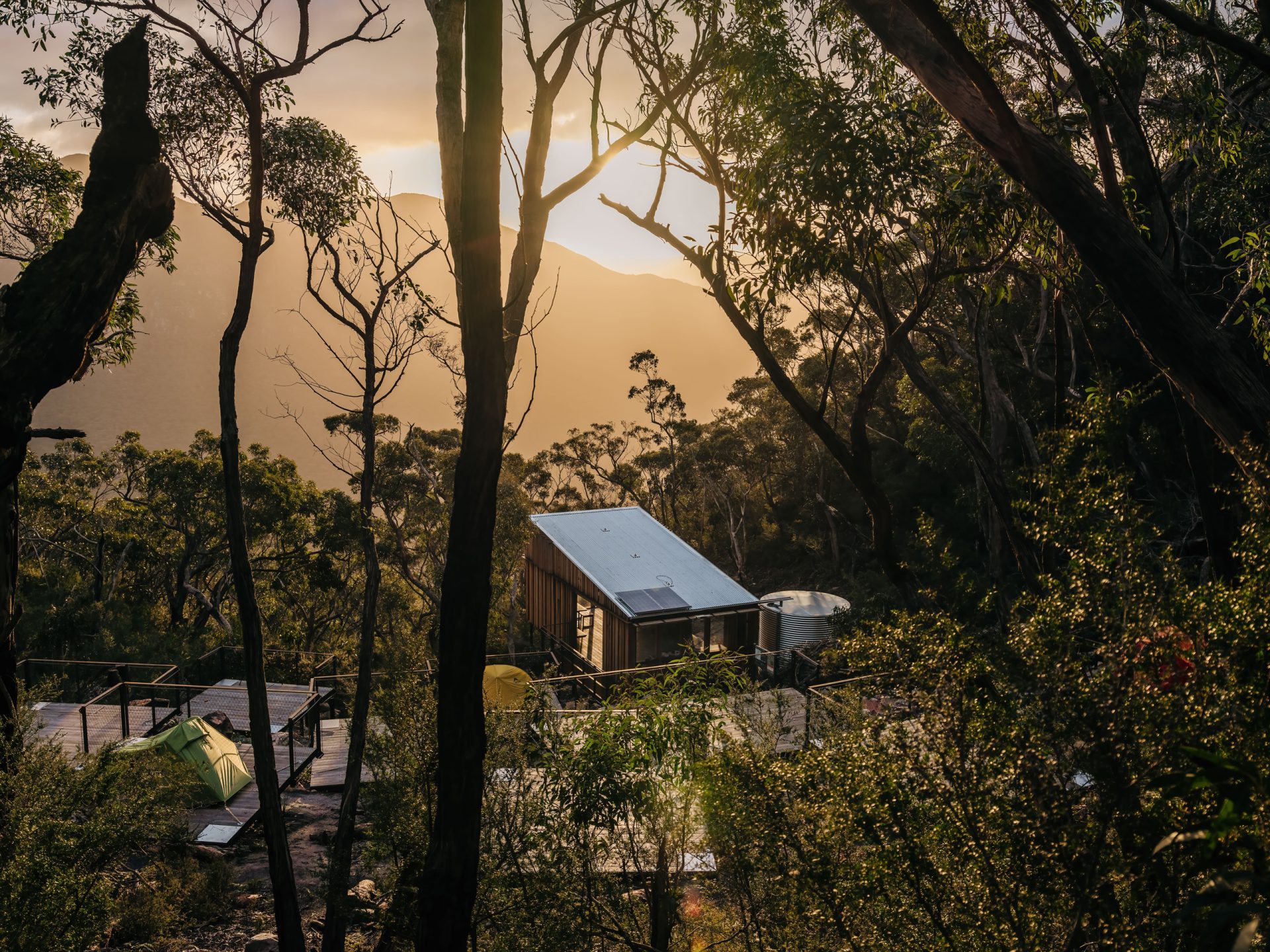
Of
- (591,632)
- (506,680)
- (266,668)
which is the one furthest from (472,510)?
(266,668)

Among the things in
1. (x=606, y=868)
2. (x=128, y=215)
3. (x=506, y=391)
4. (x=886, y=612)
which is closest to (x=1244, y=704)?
(x=506, y=391)

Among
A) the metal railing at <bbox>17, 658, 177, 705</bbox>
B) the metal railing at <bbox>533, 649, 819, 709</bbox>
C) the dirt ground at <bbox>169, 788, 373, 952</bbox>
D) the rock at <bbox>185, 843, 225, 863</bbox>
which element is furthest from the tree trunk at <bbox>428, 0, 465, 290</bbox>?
the metal railing at <bbox>17, 658, 177, 705</bbox>

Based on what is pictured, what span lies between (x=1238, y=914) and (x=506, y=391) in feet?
8.53

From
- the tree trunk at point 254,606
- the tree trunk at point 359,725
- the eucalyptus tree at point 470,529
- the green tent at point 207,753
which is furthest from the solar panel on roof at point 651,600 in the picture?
the eucalyptus tree at point 470,529

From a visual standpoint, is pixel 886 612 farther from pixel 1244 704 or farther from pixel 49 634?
pixel 49 634

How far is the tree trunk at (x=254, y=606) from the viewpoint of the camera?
636 cm

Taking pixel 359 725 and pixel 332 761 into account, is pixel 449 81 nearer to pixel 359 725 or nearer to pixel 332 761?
pixel 359 725

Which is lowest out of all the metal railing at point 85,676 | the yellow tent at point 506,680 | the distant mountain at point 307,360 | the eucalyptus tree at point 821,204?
the metal railing at point 85,676

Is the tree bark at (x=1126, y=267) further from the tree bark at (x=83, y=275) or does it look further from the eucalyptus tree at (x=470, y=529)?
the tree bark at (x=83, y=275)

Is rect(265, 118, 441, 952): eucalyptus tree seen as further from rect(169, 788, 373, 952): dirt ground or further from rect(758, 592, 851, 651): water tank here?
rect(758, 592, 851, 651): water tank

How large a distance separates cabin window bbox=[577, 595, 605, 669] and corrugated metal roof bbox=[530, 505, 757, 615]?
34.8 inches

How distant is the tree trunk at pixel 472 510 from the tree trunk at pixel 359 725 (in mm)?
3944

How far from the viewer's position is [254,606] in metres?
6.83

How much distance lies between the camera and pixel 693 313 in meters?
151
